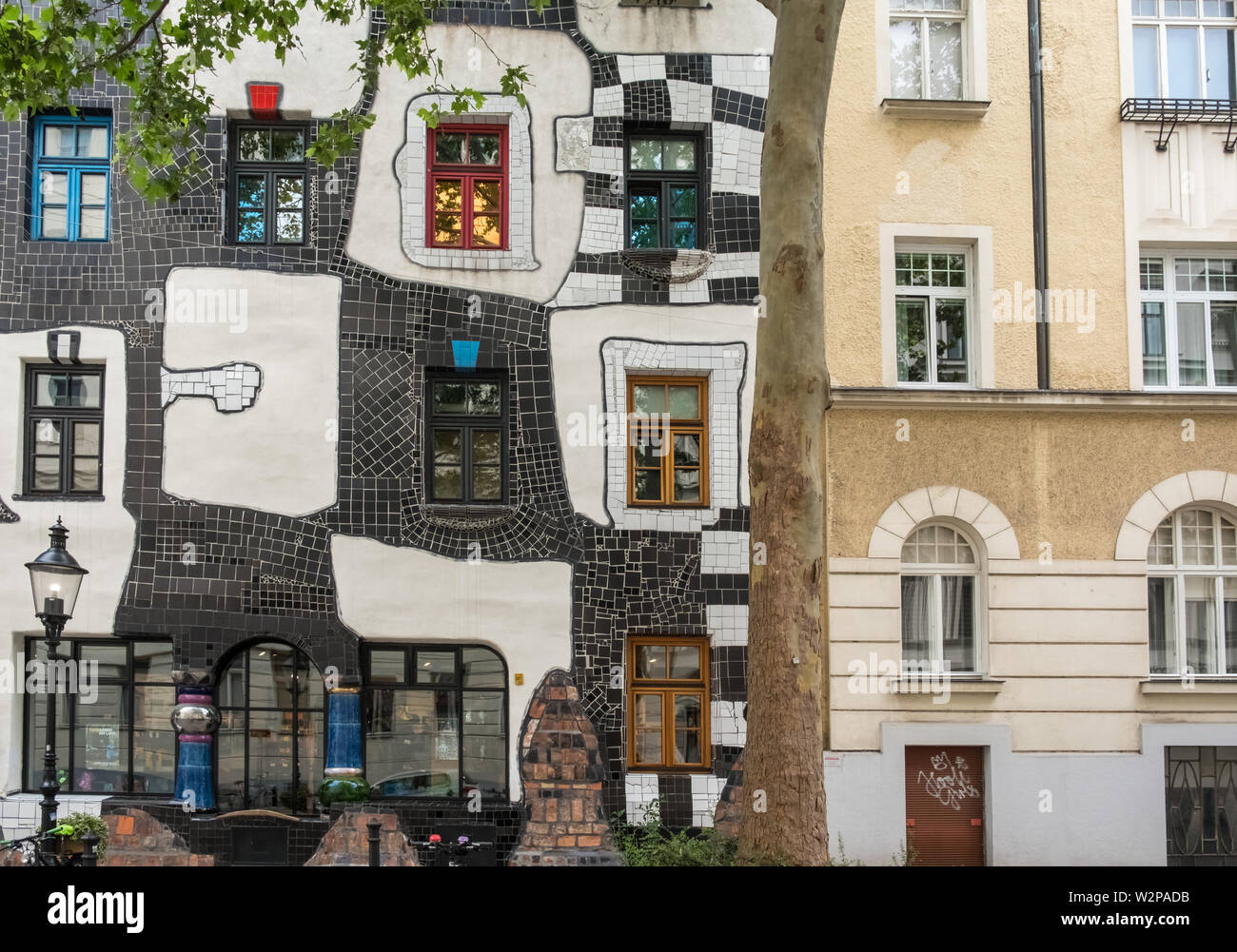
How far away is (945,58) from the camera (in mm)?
14242

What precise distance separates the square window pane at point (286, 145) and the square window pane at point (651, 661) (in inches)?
277

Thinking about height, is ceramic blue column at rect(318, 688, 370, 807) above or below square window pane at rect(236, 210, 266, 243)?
Answer: below

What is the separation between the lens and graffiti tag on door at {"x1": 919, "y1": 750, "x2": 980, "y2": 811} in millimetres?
13344

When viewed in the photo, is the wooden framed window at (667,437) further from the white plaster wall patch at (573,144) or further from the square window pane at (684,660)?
the white plaster wall patch at (573,144)

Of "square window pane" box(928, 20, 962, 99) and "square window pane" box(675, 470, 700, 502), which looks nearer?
"square window pane" box(675, 470, 700, 502)

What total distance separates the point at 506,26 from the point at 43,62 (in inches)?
201

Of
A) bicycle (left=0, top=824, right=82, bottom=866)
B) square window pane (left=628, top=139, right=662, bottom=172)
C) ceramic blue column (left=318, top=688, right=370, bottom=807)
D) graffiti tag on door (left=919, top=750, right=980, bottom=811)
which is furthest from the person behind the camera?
square window pane (left=628, top=139, right=662, bottom=172)

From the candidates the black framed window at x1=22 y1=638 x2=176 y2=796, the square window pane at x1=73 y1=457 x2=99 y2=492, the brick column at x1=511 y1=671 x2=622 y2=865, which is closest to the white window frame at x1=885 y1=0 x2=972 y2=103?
the brick column at x1=511 y1=671 x2=622 y2=865

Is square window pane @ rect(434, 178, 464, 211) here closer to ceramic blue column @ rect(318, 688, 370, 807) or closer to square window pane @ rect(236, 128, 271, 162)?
square window pane @ rect(236, 128, 271, 162)

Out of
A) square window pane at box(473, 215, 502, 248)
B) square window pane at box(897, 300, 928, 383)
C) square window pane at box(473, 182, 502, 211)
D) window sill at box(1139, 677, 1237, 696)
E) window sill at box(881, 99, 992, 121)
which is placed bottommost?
window sill at box(1139, 677, 1237, 696)

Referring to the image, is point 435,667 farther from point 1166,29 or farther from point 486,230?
point 1166,29

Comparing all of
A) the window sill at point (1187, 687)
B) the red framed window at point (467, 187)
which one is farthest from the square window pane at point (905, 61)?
the window sill at point (1187, 687)

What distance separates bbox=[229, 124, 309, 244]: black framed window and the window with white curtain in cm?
711

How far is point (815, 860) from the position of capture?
30.8 ft
